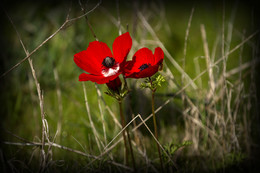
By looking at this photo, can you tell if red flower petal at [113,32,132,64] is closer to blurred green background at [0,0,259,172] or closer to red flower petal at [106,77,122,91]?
red flower petal at [106,77,122,91]

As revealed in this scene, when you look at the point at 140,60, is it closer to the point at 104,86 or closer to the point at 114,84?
the point at 114,84

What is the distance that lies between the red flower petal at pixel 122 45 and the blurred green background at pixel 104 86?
0.84ft

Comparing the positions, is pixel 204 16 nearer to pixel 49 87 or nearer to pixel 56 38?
pixel 56 38

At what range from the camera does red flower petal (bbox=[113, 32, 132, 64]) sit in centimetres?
93

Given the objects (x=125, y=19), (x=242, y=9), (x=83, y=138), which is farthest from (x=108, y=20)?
(x=83, y=138)

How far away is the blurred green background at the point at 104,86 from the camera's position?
1.29 meters

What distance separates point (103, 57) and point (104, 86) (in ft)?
2.51

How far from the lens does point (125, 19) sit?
2.38 metres

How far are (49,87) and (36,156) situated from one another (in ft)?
2.13

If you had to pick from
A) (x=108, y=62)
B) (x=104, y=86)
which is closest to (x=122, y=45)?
(x=108, y=62)

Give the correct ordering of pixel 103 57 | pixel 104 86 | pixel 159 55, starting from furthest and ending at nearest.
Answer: pixel 104 86, pixel 103 57, pixel 159 55

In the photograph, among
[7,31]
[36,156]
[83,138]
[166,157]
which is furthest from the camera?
[7,31]

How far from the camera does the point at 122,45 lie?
3.11 feet

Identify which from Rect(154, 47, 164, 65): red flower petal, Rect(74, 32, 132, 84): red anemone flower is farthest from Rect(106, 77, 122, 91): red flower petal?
Rect(154, 47, 164, 65): red flower petal
